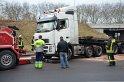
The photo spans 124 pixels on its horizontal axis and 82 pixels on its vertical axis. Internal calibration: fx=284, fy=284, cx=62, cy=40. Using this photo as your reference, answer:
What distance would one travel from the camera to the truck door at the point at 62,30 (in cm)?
1883

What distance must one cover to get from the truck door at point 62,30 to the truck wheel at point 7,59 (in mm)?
4544

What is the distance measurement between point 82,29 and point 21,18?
11236 mm

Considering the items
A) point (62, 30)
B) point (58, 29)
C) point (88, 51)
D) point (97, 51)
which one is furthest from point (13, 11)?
point (58, 29)

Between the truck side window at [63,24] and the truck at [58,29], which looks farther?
the truck side window at [63,24]

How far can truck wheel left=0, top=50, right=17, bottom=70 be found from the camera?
47.6 ft

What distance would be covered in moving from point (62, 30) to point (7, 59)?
5.48 metres

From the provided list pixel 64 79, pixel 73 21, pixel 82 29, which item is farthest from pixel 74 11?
pixel 82 29

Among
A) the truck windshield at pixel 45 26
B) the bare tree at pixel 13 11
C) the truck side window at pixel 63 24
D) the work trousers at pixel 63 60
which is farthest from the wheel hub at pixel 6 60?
the bare tree at pixel 13 11

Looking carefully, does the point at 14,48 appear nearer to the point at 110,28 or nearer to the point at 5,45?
the point at 5,45

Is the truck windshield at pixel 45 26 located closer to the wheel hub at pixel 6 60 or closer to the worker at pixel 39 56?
the worker at pixel 39 56

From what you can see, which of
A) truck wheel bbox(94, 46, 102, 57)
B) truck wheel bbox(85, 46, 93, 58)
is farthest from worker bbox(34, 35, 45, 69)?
truck wheel bbox(94, 46, 102, 57)

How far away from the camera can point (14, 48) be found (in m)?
15.2

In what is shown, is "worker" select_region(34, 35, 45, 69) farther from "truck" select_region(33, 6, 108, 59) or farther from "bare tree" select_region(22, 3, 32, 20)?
"bare tree" select_region(22, 3, 32, 20)

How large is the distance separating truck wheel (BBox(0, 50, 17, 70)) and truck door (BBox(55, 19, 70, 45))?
4.54 metres
